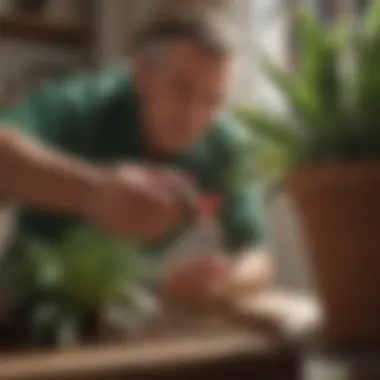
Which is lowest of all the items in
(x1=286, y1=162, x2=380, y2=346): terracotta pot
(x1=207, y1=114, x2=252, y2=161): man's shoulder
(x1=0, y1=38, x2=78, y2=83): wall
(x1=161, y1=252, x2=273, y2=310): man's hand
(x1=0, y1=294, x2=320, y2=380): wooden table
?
(x1=0, y1=294, x2=320, y2=380): wooden table

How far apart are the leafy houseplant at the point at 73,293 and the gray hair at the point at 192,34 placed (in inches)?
15.1

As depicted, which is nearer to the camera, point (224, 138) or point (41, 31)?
point (224, 138)

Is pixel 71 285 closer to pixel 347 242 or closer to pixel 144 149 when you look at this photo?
pixel 347 242

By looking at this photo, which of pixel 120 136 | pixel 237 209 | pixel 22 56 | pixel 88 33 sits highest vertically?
pixel 88 33

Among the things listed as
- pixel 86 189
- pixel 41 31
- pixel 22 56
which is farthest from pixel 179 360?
pixel 41 31

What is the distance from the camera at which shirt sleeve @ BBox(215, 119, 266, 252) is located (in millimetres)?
1197

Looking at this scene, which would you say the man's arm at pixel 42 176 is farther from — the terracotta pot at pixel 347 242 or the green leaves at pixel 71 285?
the terracotta pot at pixel 347 242

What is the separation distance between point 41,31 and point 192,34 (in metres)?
0.65

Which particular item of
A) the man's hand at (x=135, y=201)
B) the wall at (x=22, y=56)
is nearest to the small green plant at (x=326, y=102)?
the man's hand at (x=135, y=201)

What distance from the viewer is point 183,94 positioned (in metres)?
1.19

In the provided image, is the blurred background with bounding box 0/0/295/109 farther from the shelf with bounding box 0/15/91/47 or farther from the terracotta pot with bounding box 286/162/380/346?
the terracotta pot with bounding box 286/162/380/346

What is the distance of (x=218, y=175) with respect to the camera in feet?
3.98

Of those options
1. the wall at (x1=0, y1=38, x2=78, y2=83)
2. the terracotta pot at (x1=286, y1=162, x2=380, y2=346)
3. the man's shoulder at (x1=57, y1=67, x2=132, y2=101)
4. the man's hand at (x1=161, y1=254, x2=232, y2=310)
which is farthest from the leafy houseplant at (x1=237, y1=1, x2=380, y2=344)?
the wall at (x1=0, y1=38, x2=78, y2=83)

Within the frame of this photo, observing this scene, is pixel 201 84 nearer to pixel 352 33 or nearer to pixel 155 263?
pixel 155 263
